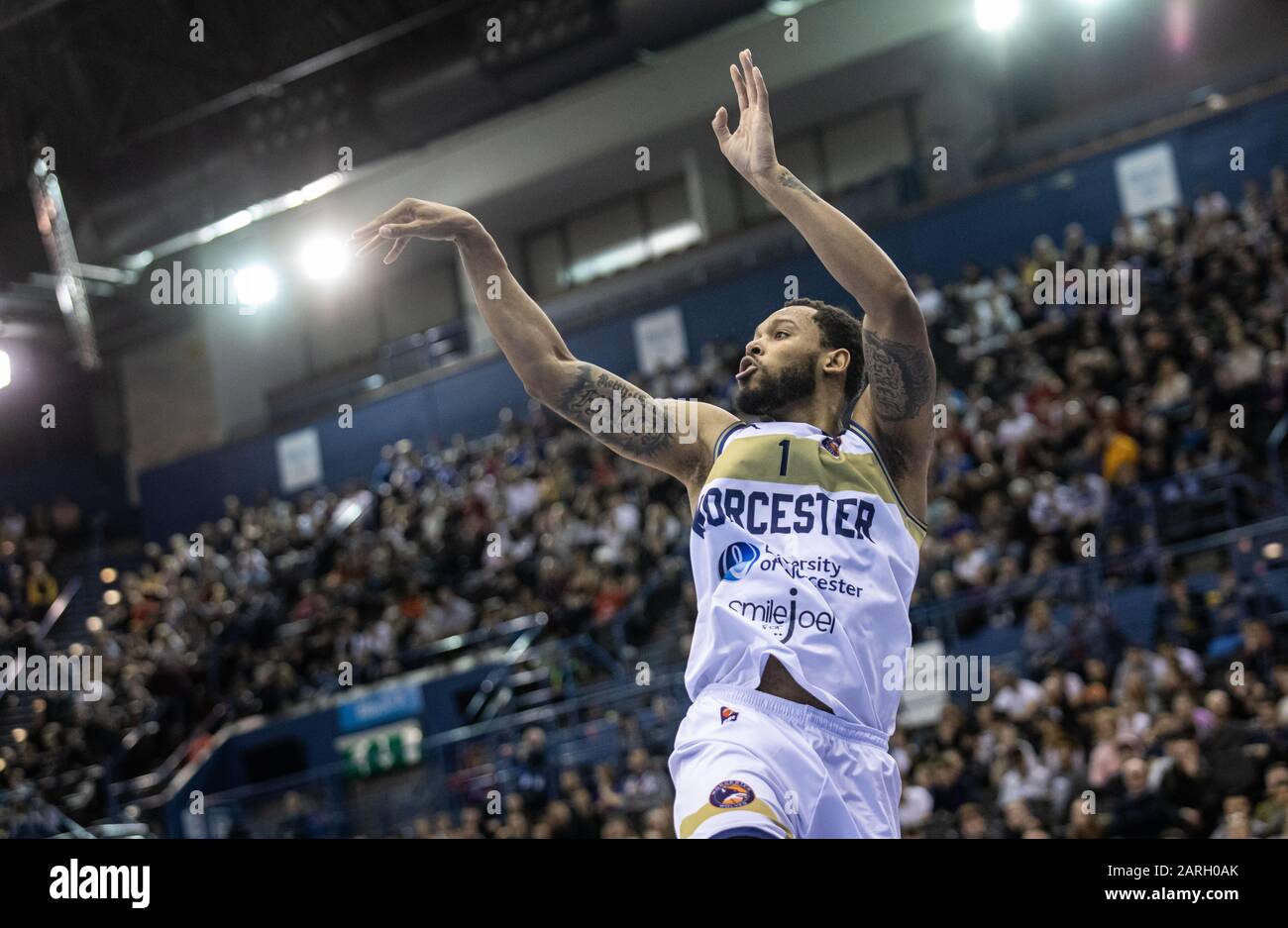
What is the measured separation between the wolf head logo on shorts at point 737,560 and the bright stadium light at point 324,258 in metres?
21.0

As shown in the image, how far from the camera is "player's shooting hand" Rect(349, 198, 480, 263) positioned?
4566 mm

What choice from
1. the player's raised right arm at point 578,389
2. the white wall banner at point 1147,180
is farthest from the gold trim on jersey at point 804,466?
the white wall banner at point 1147,180

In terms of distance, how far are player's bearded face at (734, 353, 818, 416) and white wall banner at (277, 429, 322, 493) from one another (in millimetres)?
22379

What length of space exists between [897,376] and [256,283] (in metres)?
23.8

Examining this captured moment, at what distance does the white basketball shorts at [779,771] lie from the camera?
3.86 m

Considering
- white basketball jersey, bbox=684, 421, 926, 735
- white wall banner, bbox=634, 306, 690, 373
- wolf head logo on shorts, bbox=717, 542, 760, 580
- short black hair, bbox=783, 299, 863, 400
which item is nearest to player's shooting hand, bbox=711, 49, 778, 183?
short black hair, bbox=783, 299, 863, 400

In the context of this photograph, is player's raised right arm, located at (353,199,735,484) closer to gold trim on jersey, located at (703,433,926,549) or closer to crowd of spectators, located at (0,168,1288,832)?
gold trim on jersey, located at (703,433,926,549)

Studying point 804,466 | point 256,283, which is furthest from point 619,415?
point 256,283

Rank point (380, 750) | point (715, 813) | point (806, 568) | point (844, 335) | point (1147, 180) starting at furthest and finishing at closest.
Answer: point (1147, 180) → point (380, 750) → point (844, 335) → point (806, 568) → point (715, 813)

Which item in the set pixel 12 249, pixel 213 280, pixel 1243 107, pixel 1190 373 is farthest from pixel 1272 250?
pixel 213 280

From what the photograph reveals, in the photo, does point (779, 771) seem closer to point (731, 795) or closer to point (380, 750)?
point (731, 795)

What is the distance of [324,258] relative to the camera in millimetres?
26859

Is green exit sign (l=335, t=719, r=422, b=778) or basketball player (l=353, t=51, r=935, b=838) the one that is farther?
green exit sign (l=335, t=719, r=422, b=778)

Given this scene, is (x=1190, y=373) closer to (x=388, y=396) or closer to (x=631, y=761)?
(x=631, y=761)
